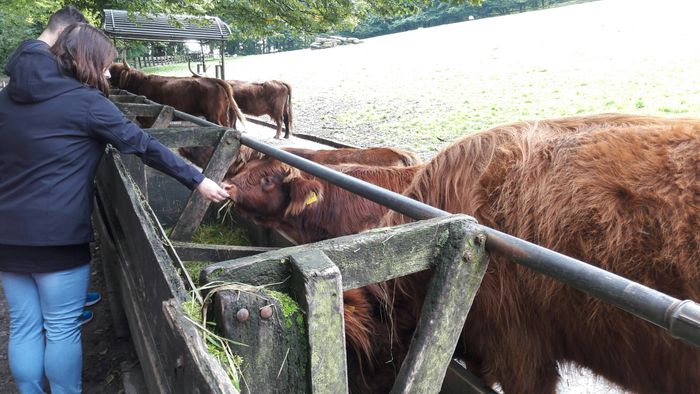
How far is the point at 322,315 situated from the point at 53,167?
1.79 meters

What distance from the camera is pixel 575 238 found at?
1.90 meters

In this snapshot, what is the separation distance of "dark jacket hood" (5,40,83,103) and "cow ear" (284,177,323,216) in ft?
5.58

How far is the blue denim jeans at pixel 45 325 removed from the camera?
7.97 feet

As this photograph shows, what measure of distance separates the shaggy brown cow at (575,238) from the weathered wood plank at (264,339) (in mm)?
709

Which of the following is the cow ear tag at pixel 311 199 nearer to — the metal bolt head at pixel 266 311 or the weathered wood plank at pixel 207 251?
Result: the weathered wood plank at pixel 207 251

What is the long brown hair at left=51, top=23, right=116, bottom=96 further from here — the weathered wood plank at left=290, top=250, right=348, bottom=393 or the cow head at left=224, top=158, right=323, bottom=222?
the weathered wood plank at left=290, top=250, right=348, bottom=393

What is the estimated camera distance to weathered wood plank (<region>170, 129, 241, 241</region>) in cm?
371

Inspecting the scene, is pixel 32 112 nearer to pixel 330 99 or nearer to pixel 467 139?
pixel 467 139

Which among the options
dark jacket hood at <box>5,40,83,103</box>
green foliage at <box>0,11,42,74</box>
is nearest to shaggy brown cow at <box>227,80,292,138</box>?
dark jacket hood at <box>5,40,83,103</box>

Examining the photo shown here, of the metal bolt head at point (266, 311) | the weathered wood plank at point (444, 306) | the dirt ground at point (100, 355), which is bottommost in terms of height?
the dirt ground at point (100, 355)

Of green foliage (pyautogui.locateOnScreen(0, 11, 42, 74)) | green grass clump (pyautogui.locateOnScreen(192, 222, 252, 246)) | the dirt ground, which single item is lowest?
green foliage (pyautogui.locateOnScreen(0, 11, 42, 74))

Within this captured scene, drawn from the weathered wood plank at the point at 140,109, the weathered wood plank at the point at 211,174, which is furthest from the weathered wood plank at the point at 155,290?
the weathered wood plank at the point at 140,109

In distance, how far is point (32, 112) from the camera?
85.7 inches

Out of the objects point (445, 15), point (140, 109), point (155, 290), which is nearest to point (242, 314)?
point (155, 290)
